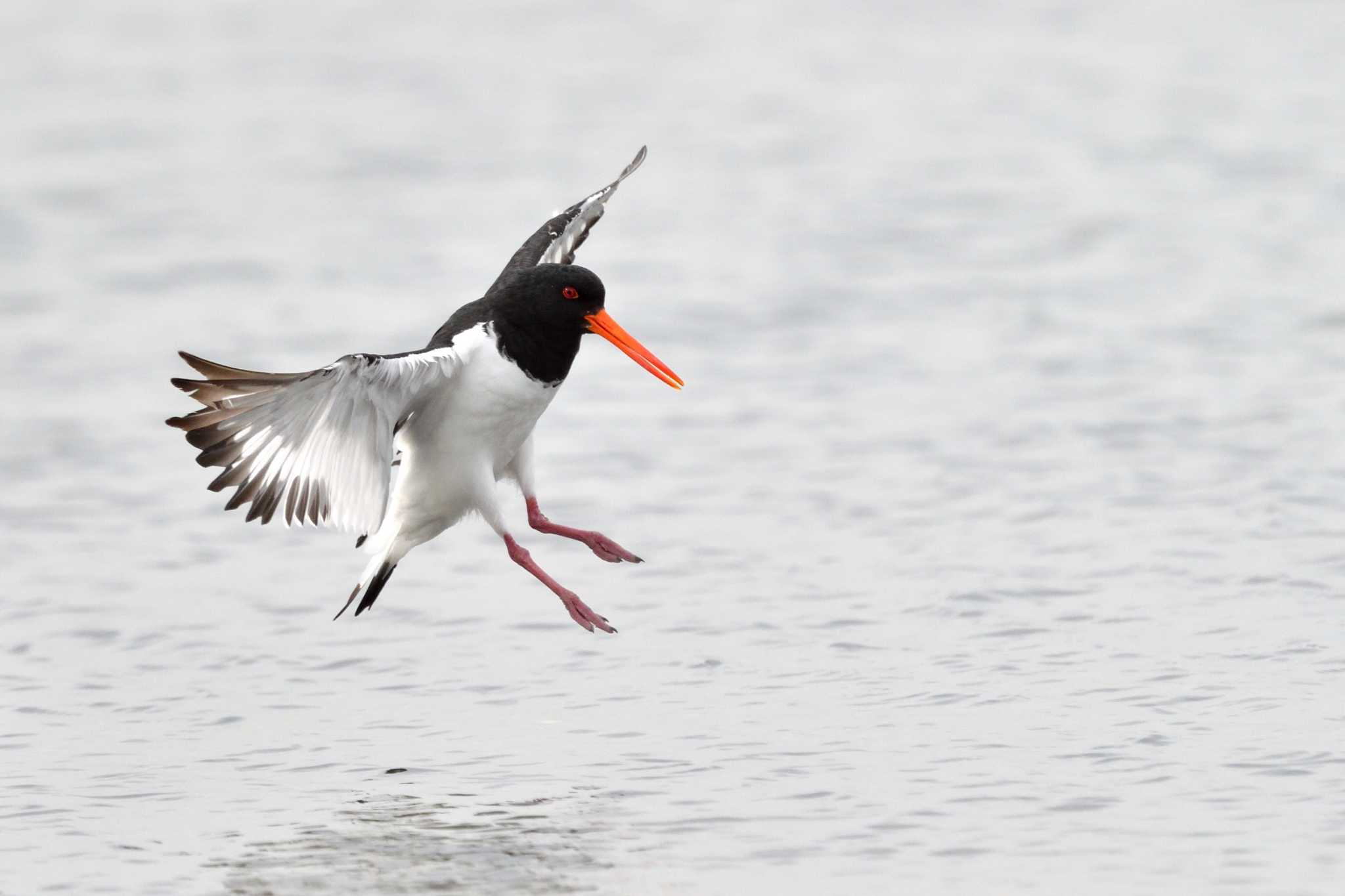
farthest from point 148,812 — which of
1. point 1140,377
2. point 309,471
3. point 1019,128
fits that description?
point 1019,128

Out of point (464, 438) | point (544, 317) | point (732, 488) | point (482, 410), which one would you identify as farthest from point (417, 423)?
point (732, 488)

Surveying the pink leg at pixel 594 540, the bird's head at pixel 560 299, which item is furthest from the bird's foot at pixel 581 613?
the bird's head at pixel 560 299

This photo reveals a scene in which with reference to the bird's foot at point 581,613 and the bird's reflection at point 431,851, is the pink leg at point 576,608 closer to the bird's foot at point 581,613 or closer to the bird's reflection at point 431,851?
the bird's foot at point 581,613

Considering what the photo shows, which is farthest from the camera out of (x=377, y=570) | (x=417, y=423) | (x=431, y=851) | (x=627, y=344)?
(x=377, y=570)

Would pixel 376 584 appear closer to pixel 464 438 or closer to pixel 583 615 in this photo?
pixel 464 438

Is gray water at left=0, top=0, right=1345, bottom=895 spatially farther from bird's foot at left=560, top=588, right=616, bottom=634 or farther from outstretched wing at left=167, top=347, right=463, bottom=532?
outstretched wing at left=167, top=347, right=463, bottom=532

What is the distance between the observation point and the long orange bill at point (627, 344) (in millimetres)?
8406

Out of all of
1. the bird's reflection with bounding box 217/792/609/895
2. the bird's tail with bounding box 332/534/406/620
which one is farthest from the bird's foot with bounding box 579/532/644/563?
the bird's reflection with bounding box 217/792/609/895

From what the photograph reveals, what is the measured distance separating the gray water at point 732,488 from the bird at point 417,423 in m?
0.83

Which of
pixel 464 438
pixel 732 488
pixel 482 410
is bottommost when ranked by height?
pixel 732 488

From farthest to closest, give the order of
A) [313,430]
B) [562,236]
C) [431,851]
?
[562,236] < [313,430] < [431,851]

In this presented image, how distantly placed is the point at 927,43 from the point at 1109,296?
10.4 m

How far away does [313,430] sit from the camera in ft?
25.3

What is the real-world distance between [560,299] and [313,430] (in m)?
1.17
